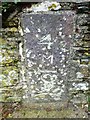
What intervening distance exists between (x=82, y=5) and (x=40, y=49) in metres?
0.71

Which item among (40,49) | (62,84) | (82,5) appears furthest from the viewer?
(62,84)

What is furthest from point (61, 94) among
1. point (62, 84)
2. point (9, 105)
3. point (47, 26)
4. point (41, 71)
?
point (47, 26)

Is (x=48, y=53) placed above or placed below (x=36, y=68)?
above

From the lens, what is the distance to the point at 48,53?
3.62m

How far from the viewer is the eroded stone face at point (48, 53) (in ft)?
11.2

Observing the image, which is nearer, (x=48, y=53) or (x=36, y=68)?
(x=48, y=53)

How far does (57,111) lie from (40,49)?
2.92 feet

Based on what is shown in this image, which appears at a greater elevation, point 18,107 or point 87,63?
point 87,63

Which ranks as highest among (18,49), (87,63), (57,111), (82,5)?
A: (82,5)

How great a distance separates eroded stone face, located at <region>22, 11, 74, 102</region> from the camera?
3.41m

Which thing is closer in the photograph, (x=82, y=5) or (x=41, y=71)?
(x=82, y=5)

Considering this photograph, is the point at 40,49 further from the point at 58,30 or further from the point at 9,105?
the point at 9,105

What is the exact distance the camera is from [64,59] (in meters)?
3.67

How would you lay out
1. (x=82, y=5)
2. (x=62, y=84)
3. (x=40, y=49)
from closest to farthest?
(x=82, y=5), (x=40, y=49), (x=62, y=84)
